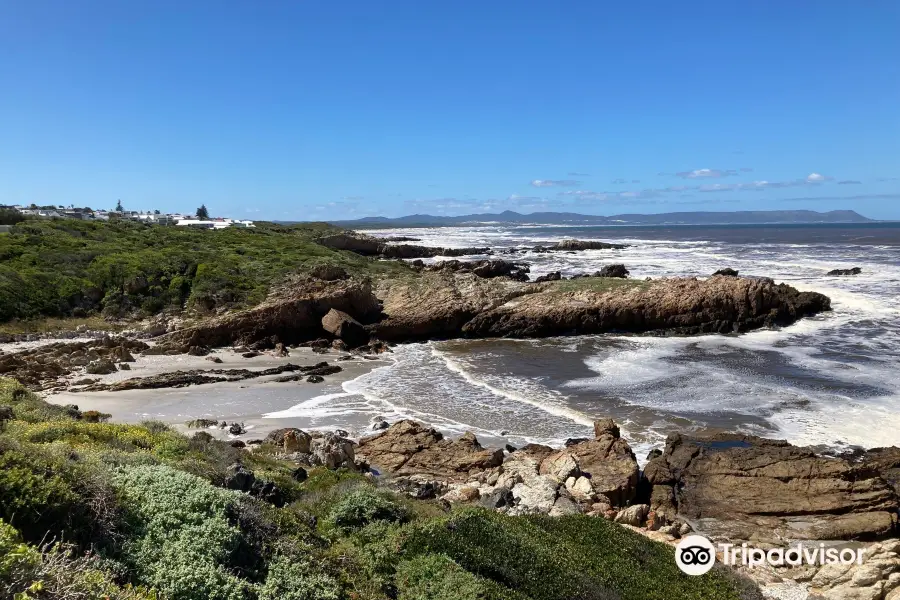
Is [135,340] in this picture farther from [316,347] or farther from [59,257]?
[59,257]

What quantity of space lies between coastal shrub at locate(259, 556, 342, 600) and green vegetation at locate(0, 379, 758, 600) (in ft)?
0.05

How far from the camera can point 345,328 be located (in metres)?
26.0

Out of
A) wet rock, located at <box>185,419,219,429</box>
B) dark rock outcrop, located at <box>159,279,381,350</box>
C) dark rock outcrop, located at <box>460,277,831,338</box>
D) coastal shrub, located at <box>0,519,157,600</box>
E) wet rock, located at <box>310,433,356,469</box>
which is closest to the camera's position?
coastal shrub, located at <box>0,519,157,600</box>

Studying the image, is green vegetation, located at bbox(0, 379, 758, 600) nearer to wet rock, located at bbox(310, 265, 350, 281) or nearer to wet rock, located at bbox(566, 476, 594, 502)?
wet rock, located at bbox(566, 476, 594, 502)

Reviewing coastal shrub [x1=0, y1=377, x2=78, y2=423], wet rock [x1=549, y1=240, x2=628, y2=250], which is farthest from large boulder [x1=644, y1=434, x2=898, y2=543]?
wet rock [x1=549, y1=240, x2=628, y2=250]

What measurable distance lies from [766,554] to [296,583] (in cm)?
738

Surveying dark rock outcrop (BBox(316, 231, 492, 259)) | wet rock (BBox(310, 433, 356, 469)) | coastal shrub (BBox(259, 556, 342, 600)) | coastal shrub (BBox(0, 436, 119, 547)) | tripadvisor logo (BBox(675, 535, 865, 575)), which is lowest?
tripadvisor logo (BBox(675, 535, 865, 575))

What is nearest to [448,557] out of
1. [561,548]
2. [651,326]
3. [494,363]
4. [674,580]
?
[561,548]

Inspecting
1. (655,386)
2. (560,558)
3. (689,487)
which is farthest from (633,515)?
(655,386)

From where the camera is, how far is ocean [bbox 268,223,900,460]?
14.8 meters

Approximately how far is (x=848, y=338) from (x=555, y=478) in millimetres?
20473

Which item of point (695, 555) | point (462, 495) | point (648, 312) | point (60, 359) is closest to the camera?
point (695, 555)

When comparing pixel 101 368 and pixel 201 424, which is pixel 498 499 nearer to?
pixel 201 424

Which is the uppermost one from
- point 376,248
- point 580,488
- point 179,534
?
point 376,248
